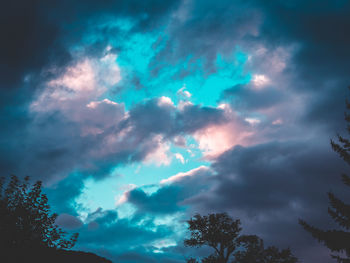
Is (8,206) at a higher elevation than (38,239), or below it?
higher

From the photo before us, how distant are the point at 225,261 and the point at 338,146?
93.3 ft

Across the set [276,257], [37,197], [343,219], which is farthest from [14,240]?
[276,257]

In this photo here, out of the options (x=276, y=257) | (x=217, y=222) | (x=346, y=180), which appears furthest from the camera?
(x=217, y=222)

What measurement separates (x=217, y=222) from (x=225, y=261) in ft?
22.6

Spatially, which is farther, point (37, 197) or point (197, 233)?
point (197, 233)

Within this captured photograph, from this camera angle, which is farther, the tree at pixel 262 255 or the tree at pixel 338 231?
the tree at pixel 262 255

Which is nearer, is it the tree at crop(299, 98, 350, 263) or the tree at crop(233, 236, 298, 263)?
the tree at crop(299, 98, 350, 263)

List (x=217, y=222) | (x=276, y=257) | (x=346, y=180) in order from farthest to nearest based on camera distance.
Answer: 1. (x=217, y=222)
2. (x=276, y=257)
3. (x=346, y=180)

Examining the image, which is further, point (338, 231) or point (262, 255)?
point (262, 255)

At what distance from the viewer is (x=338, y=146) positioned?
30.0 m

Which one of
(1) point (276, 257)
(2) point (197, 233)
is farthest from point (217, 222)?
(1) point (276, 257)

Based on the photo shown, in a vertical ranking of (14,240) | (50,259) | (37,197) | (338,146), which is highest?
(338,146)

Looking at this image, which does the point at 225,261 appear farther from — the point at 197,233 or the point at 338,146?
the point at 338,146

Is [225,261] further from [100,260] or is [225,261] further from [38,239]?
[38,239]
